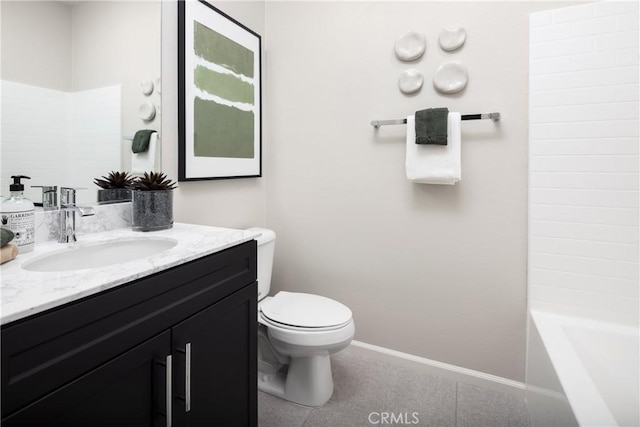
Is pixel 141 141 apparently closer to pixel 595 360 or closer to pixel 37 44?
pixel 37 44

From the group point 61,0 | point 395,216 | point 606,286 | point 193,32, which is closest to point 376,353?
point 395,216

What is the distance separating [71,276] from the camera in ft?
2.86

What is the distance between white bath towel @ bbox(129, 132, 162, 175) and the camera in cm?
154

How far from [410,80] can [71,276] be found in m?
1.71

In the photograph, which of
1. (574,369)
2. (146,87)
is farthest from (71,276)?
(574,369)

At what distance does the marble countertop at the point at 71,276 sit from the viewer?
2.37 ft

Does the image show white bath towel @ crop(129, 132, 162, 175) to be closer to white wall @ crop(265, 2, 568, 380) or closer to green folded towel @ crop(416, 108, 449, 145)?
white wall @ crop(265, 2, 568, 380)

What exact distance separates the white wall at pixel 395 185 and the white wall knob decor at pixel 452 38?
0.03m

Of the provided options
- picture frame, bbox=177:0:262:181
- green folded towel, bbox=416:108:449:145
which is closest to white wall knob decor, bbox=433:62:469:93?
green folded towel, bbox=416:108:449:145

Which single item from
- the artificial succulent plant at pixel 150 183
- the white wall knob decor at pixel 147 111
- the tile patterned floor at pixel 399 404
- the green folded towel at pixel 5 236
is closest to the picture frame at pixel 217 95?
the white wall knob decor at pixel 147 111

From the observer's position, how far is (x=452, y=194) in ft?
6.29

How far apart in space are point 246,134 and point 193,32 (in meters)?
0.58

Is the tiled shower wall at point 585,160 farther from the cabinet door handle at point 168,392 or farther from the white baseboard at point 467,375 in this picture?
the cabinet door handle at point 168,392

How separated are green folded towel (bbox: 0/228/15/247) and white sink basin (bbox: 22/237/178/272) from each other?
0.07 metres
